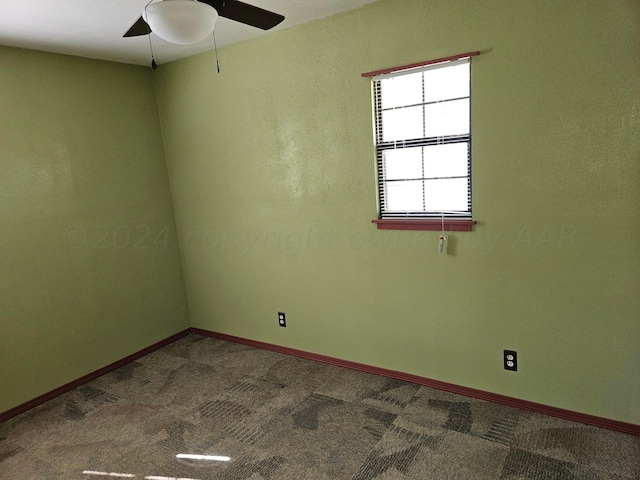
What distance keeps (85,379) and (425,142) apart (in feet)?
10.3

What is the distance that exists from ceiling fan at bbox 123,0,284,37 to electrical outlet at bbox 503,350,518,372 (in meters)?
2.28

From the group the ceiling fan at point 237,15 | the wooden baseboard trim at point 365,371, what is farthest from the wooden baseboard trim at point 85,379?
the ceiling fan at point 237,15

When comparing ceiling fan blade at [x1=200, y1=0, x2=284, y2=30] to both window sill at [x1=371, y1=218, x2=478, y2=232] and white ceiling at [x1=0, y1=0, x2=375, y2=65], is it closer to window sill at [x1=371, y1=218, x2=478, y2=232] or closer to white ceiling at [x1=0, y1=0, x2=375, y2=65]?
white ceiling at [x1=0, y1=0, x2=375, y2=65]

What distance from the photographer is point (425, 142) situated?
9.04ft

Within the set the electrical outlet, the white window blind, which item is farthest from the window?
the electrical outlet

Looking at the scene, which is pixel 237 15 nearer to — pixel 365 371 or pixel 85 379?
pixel 365 371

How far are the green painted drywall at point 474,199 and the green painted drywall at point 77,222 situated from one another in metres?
0.34

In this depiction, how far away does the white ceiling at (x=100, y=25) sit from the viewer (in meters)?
2.36

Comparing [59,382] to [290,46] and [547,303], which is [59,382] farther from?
[547,303]

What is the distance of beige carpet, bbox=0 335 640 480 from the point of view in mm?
2258

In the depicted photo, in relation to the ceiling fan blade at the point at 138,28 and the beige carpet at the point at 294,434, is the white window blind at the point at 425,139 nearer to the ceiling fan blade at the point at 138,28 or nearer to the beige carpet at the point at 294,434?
the beige carpet at the point at 294,434

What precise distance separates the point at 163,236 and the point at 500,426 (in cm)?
312

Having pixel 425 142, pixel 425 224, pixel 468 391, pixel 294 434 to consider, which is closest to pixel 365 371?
pixel 468 391

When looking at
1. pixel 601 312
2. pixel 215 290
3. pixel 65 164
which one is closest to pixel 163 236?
pixel 215 290
